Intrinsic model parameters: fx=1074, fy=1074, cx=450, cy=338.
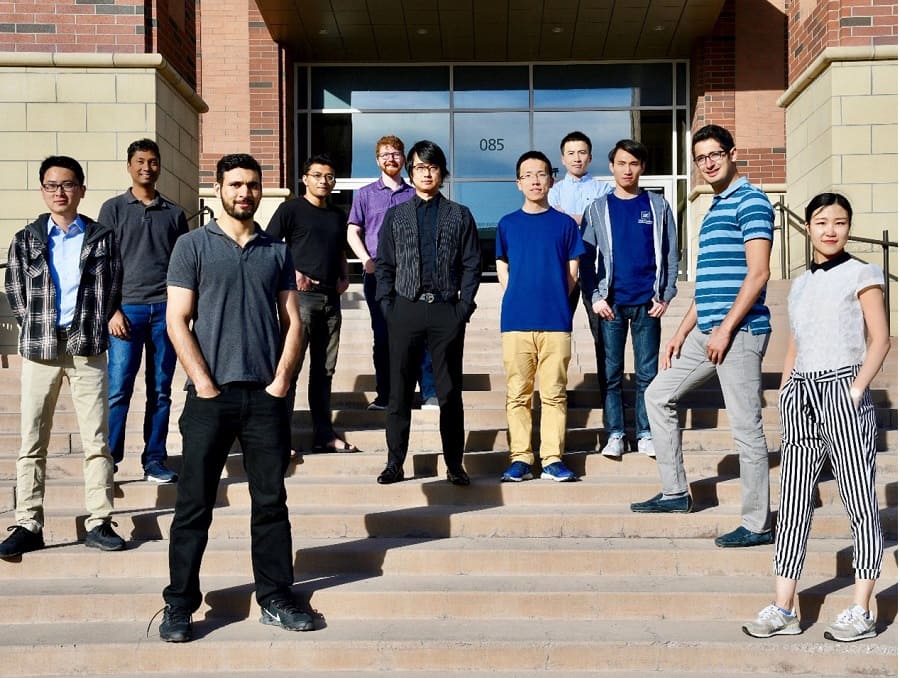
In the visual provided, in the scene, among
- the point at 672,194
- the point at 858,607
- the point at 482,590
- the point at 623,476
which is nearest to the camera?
the point at 858,607

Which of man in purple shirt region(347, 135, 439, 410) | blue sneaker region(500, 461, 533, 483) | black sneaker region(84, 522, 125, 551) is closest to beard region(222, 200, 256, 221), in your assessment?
black sneaker region(84, 522, 125, 551)

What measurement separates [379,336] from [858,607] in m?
3.83

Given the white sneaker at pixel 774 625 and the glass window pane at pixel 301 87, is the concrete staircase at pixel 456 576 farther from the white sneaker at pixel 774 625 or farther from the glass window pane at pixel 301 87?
the glass window pane at pixel 301 87

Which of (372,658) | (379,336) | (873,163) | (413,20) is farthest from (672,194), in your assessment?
(372,658)

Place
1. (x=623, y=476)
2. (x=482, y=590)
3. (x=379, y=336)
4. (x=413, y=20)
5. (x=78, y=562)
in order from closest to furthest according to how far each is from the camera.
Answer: (x=482, y=590)
(x=78, y=562)
(x=623, y=476)
(x=379, y=336)
(x=413, y=20)

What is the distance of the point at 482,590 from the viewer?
16.8ft

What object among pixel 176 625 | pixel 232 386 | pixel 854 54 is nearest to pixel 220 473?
pixel 232 386

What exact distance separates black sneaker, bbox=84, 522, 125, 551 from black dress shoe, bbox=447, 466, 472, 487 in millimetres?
1827

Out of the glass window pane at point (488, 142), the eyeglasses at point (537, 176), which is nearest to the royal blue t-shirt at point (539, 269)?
the eyeglasses at point (537, 176)

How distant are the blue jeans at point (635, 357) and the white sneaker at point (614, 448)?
4 centimetres

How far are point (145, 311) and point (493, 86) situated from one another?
46.1 feet

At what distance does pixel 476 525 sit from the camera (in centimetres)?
582

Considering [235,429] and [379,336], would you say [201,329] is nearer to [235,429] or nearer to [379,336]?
[235,429]

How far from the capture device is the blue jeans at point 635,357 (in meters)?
6.61
